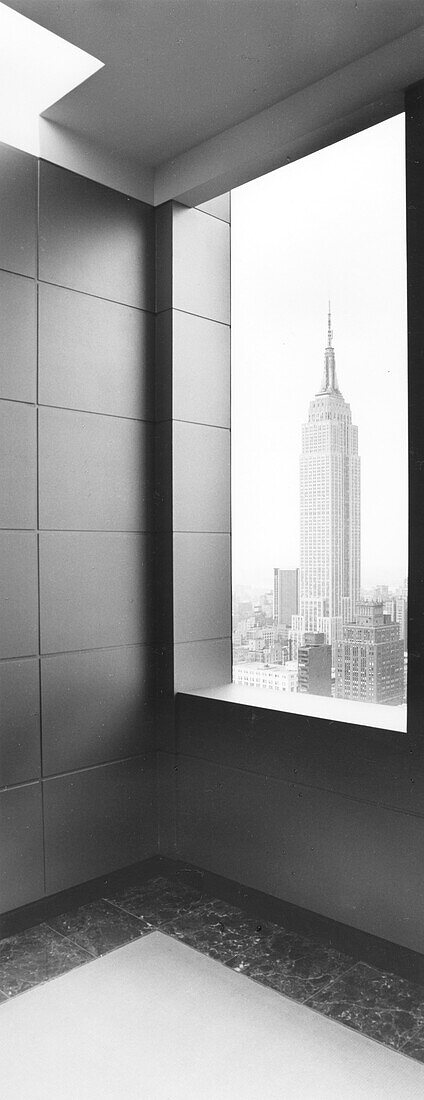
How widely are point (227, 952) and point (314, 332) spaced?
215 cm

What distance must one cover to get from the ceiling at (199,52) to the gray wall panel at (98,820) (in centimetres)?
237

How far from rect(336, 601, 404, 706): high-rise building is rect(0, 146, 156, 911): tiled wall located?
87cm

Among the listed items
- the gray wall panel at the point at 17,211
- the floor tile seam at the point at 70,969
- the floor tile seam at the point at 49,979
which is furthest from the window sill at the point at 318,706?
the gray wall panel at the point at 17,211

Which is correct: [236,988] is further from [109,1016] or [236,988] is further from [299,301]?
[299,301]

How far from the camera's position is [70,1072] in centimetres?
197

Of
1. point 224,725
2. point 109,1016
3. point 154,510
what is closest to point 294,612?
point 224,725

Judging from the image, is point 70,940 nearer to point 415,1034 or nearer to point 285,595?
point 415,1034

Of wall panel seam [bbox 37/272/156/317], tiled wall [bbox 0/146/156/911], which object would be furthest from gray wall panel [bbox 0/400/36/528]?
wall panel seam [bbox 37/272/156/317]

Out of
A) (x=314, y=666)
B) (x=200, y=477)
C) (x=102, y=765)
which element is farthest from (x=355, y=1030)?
(x=200, y=477)

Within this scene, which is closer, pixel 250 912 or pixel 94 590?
pixel 250 912

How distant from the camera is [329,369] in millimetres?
2754

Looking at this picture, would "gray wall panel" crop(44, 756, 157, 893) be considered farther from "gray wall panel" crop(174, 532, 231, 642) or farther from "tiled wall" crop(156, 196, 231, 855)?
"gray wall panel" crop(174, 532, 231, 642)

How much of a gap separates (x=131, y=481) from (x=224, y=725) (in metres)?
1.01

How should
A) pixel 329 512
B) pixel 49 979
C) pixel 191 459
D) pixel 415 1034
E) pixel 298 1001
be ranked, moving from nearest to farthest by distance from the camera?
pixel 415 1034
pixel 298 1001
pixel 49 979
pixel 329 512
pixel 191 459
